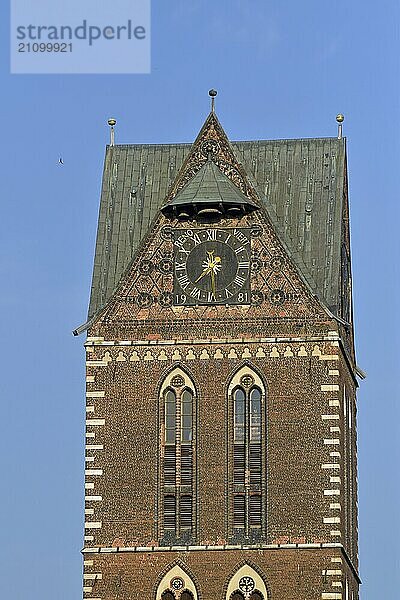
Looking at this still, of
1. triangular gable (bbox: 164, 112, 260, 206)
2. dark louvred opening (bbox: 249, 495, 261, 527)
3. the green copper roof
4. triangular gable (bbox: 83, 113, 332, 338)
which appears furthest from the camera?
triangular gable (bbox: 164, 112, 260, 206)

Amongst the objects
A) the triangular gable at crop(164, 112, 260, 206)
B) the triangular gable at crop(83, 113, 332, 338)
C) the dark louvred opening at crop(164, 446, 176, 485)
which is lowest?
the dark louvred opening at crop(164, 446, 176, 485)

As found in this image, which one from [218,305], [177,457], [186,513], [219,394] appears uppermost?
[218,305]

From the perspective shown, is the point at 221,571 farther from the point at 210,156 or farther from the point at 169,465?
the point at 210,156

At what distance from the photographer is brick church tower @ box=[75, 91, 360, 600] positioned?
2290 inches

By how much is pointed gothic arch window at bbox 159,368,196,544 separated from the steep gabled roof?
2.80 meters

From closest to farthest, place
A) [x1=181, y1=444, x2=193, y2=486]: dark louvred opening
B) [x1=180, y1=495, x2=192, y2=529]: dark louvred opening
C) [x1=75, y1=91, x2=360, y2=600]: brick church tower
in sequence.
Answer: [x1=75, y1=91, x2=360, y2=600]: brick church tower, [x1=180, y1=495, x2=192, y2=529]: dark louvred opening, [x1=181, y1=444, x2=193, y2=486]: dark louvred opening

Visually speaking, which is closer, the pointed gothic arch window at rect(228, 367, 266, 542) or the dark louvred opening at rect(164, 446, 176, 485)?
the pointed gothic arch window at rect(228, 367, 266, 542)

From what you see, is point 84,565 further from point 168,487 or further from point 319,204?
point 319,204

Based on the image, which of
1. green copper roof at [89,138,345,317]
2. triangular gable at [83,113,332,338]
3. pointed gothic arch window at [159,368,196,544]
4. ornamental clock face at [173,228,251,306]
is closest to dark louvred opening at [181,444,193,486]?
pointed gothic arch window at [159,368,196,544]

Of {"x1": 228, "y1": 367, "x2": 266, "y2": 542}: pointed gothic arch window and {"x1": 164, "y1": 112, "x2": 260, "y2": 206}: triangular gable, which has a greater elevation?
{"x1": 164, "y1": 112, "x2": 260, "y2": 206}: triangular gable

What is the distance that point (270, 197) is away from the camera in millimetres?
60906

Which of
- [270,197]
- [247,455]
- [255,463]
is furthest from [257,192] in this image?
[255,463]

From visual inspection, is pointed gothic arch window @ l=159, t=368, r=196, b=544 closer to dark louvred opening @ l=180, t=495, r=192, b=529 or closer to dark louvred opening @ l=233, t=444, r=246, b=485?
dark louvred opening @ l=180, t=495, r=192, b=529

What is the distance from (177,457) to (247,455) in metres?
1.59
